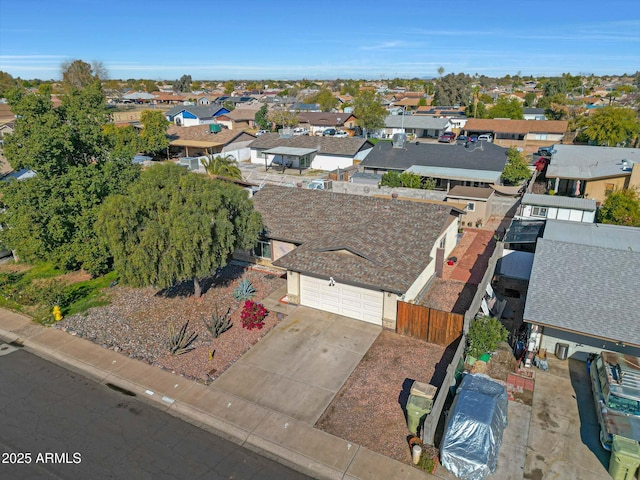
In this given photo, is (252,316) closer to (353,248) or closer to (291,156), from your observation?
(353,248)

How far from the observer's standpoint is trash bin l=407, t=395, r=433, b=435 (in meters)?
13.4

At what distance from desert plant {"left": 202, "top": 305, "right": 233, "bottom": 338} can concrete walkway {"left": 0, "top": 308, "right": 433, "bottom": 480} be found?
2.00 metres

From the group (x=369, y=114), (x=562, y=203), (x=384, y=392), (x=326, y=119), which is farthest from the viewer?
(x=326, y=119)

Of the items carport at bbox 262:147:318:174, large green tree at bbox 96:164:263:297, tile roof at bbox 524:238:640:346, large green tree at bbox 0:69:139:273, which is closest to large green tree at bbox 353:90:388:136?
carport at bbox 262:147:318:174

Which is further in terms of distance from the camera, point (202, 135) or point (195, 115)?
point (195, 115)

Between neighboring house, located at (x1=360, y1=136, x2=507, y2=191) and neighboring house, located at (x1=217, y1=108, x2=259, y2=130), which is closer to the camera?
neighboring house, located at (x1=360, y1=136, x2=507, y2=191)

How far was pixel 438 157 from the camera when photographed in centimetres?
4544

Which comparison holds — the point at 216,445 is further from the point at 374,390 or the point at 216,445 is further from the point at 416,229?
the point at 416,229

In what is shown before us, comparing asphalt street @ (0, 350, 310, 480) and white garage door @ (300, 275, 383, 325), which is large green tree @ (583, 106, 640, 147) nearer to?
white garage door @ (300, 275, 383, 325)

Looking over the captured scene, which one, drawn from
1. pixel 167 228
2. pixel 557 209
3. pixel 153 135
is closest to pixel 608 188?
pixel 557 209

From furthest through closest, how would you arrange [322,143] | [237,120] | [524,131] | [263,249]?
[237,120]
[524,131]
[322,143]
[263,249]

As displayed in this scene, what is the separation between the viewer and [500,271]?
2386 centimetres

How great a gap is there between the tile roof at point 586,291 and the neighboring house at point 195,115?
77.0 metres

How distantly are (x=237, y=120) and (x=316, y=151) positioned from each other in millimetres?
36531
